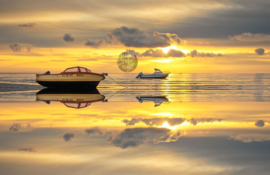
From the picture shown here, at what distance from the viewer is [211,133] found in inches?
403

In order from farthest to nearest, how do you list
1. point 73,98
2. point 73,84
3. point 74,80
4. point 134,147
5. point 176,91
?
point 73,84 < point 74,80 < point 176,91 < point 73,98 < point 134,147

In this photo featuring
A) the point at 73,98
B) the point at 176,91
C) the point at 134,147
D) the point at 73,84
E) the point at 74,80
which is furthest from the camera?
the point at 73,84

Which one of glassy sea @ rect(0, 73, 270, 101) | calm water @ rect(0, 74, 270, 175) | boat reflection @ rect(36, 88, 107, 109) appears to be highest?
calm water @ rect(0, 74, 270, 175)

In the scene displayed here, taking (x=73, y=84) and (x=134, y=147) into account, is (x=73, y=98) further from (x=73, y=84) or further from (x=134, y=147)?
(x=134, y=147)

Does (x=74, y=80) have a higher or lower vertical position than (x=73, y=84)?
higher

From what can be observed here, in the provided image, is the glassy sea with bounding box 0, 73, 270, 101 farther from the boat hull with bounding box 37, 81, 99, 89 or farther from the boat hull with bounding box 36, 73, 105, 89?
the boat hull with bounding box 36, 73, 105, 89

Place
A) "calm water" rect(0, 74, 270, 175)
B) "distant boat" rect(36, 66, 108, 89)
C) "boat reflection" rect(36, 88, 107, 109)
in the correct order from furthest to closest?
"distant boat" rect(36, 66, 108, 89)
"boat reflection" rect(36, 88, 107, 109)
"calm water" rect(0, 74, 270, 175)

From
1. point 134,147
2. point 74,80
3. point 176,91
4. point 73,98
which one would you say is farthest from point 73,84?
point 134,147

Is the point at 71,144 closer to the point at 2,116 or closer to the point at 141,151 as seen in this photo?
the point at 141,151

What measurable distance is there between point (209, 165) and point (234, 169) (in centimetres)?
59

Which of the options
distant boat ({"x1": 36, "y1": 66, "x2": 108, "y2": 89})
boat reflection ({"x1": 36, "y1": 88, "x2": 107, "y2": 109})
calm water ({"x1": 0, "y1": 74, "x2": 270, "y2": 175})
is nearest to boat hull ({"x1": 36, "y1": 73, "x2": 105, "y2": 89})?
distant boat ({"x1": 36, "y1": 66, "x2": 108, "y2": 89})

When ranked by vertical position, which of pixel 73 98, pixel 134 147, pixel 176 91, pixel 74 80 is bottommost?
pixel 176 91

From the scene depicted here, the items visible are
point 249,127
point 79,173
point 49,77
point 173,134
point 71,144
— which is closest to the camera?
point 79,173

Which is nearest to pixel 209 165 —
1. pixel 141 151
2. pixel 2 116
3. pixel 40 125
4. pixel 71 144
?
pixel 141 151
